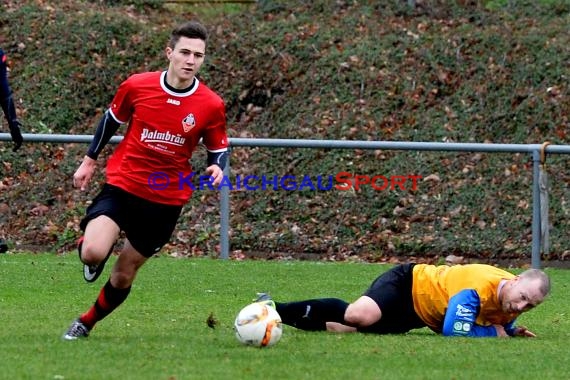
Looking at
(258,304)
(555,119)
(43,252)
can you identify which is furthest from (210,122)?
(555,119)

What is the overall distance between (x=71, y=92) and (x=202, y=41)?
10382 mm

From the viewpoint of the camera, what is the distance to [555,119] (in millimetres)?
15695

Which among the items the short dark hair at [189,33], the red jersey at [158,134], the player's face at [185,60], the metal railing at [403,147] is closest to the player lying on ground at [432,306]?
the red jersey at [158,134]

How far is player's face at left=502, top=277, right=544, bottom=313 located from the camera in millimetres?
7371

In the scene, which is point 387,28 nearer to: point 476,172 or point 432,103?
point 432,103

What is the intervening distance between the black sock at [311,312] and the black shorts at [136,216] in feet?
3.49

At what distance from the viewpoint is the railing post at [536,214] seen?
1277 centimetres

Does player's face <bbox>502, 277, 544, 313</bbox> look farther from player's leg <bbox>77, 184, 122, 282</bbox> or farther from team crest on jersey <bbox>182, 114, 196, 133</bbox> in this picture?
player's leg <bbox>77, 184, 122, 282</bbox>

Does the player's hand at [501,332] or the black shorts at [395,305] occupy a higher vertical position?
the black shorts at [395,305]

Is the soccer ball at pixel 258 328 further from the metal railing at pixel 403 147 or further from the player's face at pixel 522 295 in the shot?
the metal railing at pixel 403 147

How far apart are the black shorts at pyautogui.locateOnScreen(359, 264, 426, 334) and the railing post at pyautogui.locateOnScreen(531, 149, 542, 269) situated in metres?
4.99

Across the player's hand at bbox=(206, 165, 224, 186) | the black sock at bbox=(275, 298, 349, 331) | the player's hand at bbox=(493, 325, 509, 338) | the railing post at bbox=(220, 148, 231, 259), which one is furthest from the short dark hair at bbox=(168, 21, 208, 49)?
the railing post at bbox=(220, 148, 231, 259)

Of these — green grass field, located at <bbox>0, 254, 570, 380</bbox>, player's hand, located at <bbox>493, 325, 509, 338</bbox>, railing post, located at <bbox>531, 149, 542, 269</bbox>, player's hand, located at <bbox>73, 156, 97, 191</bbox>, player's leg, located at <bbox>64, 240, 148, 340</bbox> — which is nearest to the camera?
green grass field, located at <bbox>0, 254, 570, 380</bbox>

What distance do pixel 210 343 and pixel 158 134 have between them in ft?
4.43
